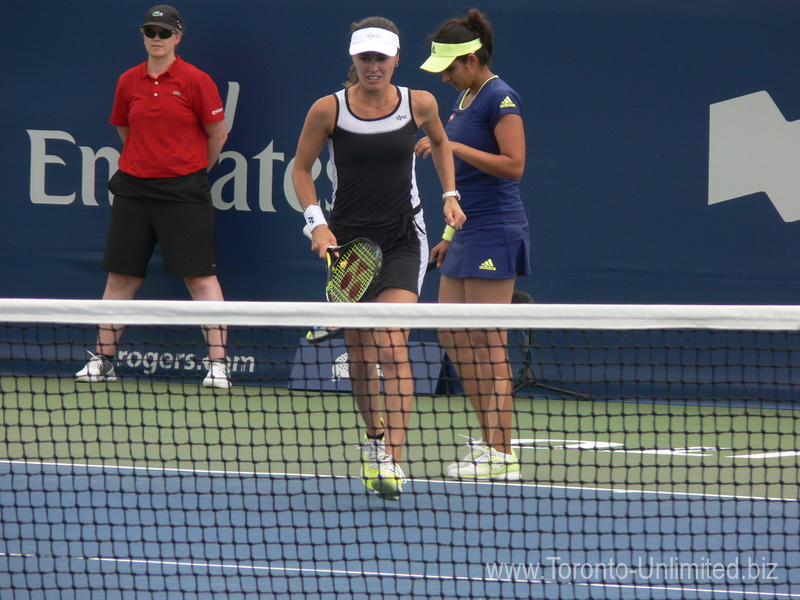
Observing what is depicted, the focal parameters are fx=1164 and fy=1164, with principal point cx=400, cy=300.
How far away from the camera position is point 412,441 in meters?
5.25

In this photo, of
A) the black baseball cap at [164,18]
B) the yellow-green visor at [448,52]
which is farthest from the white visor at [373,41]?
the black baseball cap at [164,18]

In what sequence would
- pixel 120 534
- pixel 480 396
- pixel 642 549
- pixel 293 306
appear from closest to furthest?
pixel 293 306 → pixel 642 549 → pixel 120 534 → pixel 480 396

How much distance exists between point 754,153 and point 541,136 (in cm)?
113

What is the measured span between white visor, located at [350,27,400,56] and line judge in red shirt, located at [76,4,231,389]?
2.24 m

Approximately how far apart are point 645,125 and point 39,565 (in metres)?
4.13

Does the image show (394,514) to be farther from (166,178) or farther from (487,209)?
(166,178)

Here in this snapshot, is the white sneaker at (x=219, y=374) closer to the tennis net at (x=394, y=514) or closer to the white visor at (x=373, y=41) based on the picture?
the tennis net at (x=394, y=514)

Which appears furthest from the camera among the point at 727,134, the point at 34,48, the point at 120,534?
the point at 34,48

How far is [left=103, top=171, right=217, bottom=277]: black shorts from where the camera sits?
249 inches

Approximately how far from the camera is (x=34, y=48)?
6.68 metres

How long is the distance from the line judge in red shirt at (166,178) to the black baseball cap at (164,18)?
1.6 inches

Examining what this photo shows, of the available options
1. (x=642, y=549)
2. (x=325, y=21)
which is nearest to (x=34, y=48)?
(x=325, y=21)

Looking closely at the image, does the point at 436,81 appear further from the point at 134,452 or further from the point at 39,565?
the point at 39,565

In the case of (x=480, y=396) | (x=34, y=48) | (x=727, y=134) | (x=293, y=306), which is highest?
(x=34, y=48)
